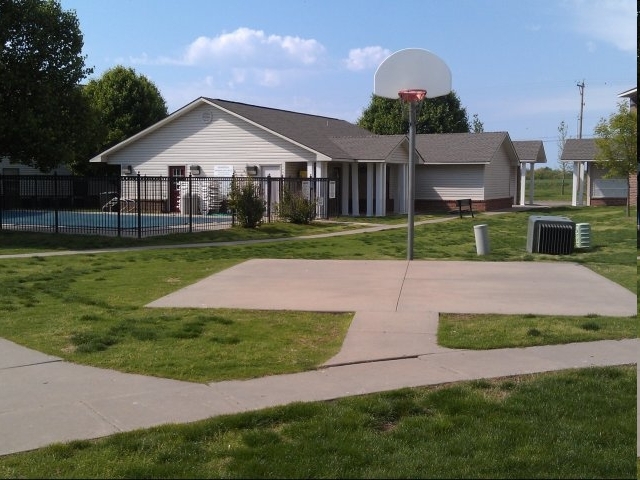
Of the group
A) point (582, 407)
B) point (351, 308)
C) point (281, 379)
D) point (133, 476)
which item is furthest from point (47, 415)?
point (351, 308)

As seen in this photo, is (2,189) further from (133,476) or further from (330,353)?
(133,476)

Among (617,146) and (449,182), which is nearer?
(617,146)

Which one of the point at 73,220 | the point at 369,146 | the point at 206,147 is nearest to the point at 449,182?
the point at 369,146

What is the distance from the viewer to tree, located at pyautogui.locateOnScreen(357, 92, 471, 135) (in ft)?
188

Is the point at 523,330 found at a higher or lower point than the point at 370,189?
lower

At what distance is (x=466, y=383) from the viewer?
19.9ft

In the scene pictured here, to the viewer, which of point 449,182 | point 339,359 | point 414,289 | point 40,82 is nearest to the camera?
point 339,359

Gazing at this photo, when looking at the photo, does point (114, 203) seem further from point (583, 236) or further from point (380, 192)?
point (583, 236)

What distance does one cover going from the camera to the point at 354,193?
3278 cm

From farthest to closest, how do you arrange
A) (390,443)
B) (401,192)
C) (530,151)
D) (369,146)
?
(530,151) → (401,192) → (369,146) → (390,443)

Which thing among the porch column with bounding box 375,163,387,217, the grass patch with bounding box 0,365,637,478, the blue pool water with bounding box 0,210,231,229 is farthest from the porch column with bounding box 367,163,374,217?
the grass patch with bounding box 0,365,637,478

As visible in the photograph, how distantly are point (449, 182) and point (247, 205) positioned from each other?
1643 cm

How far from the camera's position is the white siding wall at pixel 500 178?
38.4m

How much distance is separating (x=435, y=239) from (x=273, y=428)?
1635 centimetres
